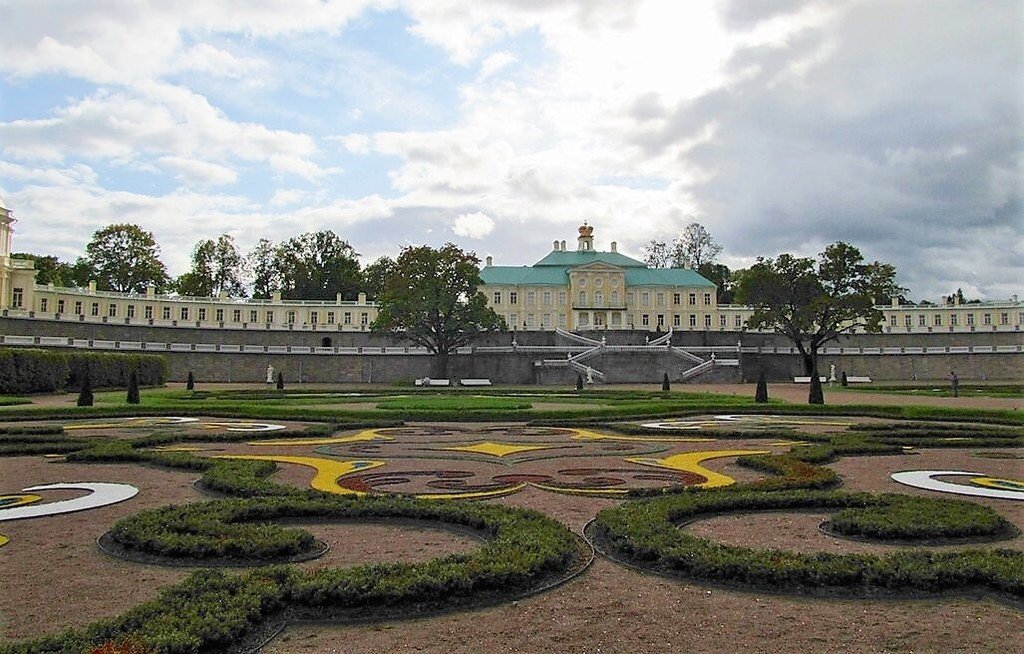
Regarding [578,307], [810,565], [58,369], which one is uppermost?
[578,307]

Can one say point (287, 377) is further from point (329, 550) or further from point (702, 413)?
point (329, 550)

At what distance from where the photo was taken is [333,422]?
2130cm

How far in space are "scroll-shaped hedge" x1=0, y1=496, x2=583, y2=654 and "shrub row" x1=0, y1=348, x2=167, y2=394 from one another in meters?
33.5

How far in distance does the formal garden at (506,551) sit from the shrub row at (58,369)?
25.5 m

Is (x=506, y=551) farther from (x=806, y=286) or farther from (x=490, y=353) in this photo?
(x=490, y=353)

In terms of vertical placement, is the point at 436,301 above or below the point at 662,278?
below

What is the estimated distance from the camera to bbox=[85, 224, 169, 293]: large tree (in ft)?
271

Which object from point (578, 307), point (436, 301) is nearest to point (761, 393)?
point (436, 301)

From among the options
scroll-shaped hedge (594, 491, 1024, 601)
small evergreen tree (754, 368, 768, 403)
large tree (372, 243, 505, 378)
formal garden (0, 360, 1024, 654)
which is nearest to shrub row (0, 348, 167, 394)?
large tree (372, 243, 505, 378)

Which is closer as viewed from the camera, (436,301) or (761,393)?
(761,393)

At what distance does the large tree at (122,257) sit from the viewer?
8275cm

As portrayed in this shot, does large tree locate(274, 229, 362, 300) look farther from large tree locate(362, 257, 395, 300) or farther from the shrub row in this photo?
the shrub row

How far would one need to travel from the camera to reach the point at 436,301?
183ft

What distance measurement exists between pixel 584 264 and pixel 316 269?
31328mm
